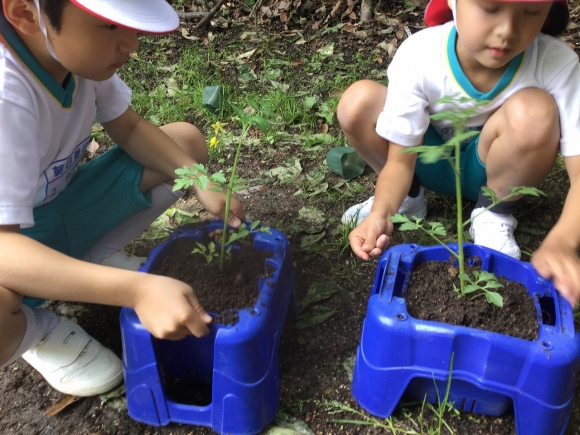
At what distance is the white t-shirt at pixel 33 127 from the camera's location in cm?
118

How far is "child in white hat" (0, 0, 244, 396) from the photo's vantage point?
1.17 m

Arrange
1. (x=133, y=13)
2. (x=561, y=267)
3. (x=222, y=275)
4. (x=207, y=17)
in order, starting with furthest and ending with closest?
(x=207, y=17) → (x=222, y=275) → (x=561, y=267) → (x=133, y=13)

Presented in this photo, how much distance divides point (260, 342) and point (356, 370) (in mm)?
295

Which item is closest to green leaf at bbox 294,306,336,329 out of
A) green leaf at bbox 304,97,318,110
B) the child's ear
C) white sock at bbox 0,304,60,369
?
white sock at bbox 0,304,60,369

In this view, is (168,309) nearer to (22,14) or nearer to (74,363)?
(74,363)

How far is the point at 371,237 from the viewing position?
1.43m

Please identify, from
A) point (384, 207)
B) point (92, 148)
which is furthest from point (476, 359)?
point (92, 148)

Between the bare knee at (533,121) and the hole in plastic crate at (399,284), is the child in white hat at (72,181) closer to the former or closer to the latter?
the hole in plastic crate at (399,284)

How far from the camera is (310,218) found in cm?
203

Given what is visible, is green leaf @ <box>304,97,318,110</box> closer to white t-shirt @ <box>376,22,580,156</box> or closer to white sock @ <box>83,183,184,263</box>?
white t-shirt @ <box>376,22,580,156</box>

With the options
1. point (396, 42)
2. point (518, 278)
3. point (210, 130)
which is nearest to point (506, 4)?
point (518, 278)

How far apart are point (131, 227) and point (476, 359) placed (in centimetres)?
115

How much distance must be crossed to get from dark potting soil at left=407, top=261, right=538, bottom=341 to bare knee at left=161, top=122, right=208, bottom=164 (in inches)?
34.4

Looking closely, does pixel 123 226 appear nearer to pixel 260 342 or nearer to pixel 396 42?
pixel 260 342
